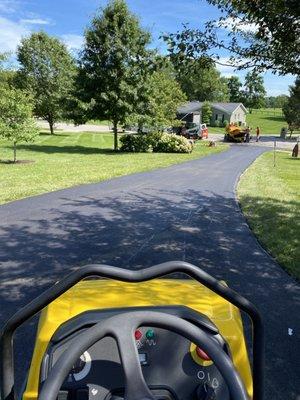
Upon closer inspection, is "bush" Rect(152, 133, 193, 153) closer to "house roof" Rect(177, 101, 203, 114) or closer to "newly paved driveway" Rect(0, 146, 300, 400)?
"newly paved driveway" Rect(0, 146, 300, 400)

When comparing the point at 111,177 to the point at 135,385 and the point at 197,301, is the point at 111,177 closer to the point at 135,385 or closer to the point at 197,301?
the point at 197,301

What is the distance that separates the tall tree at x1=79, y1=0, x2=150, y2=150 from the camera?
85.0ft

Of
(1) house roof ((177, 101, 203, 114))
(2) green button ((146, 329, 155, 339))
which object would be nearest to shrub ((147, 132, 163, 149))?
(2) green button ((146, 329, 155, 339))

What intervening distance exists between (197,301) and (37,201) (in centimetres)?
968

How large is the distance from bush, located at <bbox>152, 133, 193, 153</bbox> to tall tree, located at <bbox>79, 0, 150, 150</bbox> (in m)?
3.88

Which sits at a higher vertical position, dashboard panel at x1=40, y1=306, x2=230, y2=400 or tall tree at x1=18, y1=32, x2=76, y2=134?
tall tree at x1=18, y1=32, x2=76, y2=134

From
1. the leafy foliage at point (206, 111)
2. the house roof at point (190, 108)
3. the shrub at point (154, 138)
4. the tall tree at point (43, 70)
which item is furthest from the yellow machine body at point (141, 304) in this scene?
the leafy foliage at point (206, 111)

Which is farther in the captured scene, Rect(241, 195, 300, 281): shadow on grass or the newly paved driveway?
Rect(241, 195, 300, 281): shadow on grass

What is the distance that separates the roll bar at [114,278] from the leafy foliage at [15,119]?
1941cm

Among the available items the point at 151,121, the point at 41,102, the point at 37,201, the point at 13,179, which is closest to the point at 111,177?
the point at 13,179

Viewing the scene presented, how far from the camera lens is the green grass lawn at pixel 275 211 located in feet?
26.6

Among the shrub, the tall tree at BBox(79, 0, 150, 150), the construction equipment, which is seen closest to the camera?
the tall tree at BBox(79, 0, 150, 150)

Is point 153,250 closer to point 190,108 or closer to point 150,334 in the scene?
point 150,334

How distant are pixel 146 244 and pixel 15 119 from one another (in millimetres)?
14547
